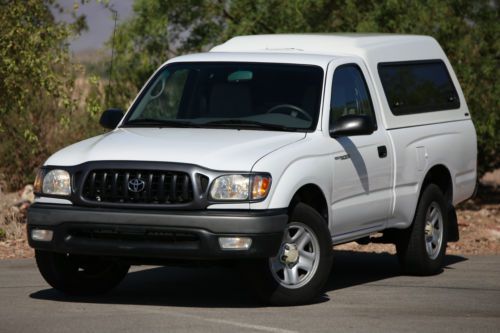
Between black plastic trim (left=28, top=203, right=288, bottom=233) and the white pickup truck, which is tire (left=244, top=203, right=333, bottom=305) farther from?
black plastic trim (left=28, top=203, right=288, bottom=233)

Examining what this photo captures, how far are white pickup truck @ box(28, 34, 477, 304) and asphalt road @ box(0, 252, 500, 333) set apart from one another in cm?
29

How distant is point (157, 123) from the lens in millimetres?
10719

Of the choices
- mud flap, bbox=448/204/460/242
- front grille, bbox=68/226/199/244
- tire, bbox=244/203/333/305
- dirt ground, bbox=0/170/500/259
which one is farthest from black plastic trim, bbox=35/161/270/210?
dirt ground, bbox=0/170/500/259

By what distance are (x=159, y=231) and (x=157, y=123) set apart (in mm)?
1615

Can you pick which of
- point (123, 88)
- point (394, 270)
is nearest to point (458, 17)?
point (123, 88)

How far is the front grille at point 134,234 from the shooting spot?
934cm

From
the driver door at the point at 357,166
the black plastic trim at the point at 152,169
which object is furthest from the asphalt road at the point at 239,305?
the black plastic trim at the point at 152,169

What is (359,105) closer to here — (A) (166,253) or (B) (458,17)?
(A) (166,253)

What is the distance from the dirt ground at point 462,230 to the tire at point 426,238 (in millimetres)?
2491

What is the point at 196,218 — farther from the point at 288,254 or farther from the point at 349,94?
the point at 349,94

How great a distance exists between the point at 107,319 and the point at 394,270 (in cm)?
→ 425

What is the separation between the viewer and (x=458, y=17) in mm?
18938

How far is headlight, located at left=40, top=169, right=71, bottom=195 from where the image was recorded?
9.73 m

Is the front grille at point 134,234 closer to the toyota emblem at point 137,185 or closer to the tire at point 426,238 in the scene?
the toyota emblem at point 137,185
